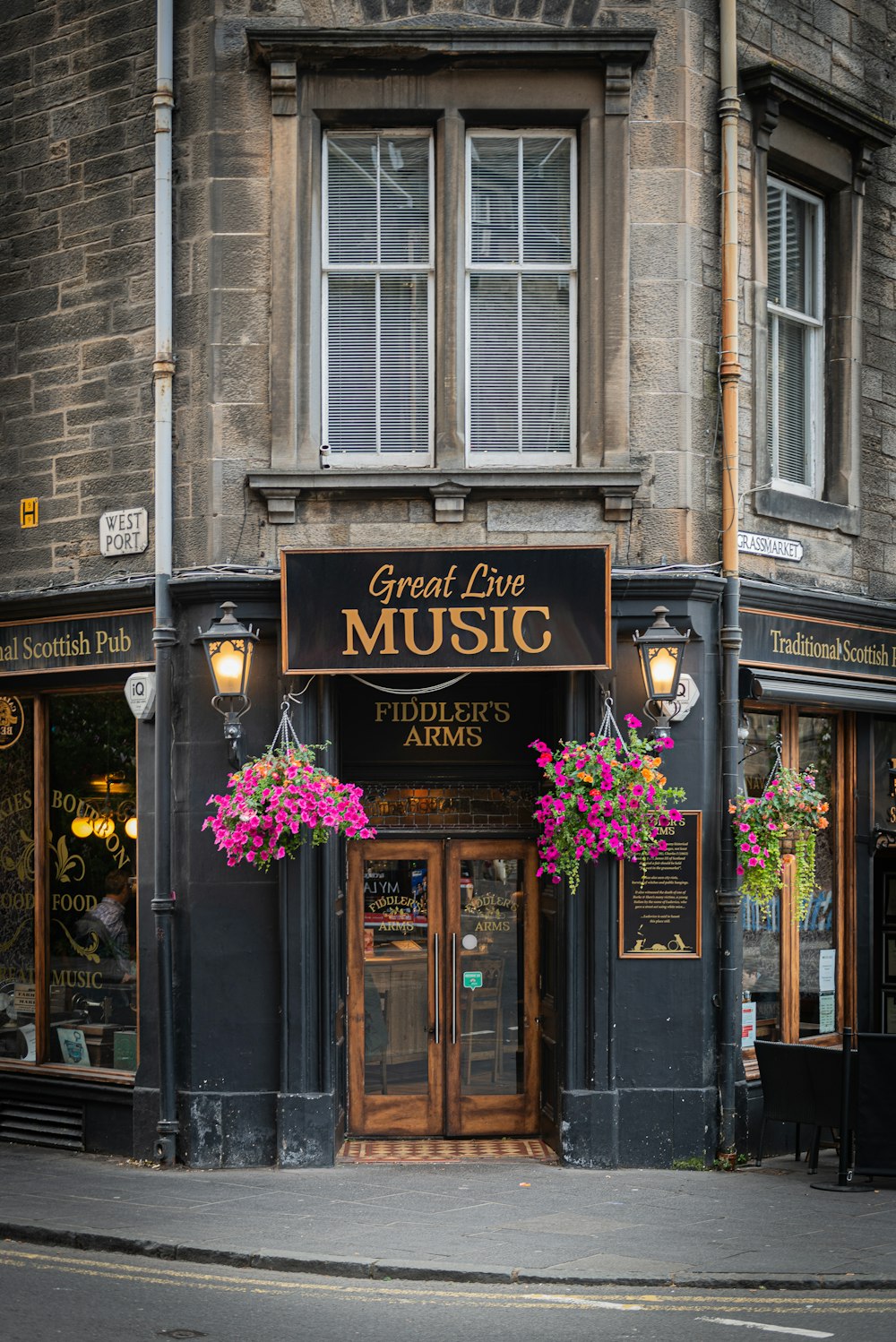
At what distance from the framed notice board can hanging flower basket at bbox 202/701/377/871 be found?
78.9 inches

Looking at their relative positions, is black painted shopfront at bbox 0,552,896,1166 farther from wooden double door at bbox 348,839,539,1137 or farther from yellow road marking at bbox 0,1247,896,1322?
yellow road marking at bbox 0,1247,896,1322

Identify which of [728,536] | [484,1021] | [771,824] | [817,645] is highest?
[728,536]

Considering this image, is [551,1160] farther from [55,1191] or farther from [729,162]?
[729,162]

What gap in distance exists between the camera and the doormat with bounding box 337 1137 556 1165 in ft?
39.8

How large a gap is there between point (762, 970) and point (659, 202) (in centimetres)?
601

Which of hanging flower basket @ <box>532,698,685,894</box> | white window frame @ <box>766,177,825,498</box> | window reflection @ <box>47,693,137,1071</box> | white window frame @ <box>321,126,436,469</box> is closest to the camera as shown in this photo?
hanging flower basket @ <box>532,698,685,894</box>

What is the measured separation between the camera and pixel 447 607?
12023 mm

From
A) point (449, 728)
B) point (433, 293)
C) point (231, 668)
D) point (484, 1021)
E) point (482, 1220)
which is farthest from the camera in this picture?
point (484, 1021)

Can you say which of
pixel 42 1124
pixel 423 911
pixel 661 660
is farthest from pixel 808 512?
pixel 42 1124

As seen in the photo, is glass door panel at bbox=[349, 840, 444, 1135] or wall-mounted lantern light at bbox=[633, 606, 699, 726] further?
glass door panel at bbox=[349, 840, 444, 1135]

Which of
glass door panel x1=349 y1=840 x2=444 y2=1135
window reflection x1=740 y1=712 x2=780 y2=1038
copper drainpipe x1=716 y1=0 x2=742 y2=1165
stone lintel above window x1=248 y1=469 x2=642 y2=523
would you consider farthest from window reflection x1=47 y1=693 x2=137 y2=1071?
window reflection x1=740 y1=712 x2=780 y2=1038

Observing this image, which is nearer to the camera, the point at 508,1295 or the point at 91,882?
the point at 508,1295

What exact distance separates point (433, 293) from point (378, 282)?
0.43 metres

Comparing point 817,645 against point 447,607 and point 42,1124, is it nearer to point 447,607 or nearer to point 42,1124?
point 447,607
